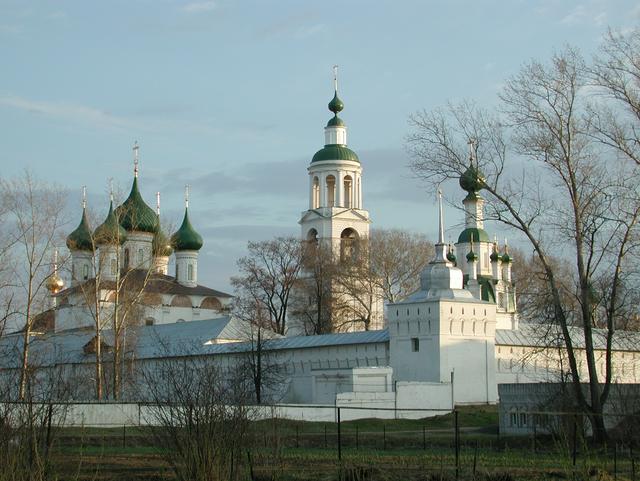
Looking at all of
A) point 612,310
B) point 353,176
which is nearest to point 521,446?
point 612,310

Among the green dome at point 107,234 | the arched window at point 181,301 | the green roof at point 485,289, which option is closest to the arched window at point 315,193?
the arched window at point 181,301

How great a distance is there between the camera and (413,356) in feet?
149

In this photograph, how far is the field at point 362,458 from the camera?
14227 millimetres

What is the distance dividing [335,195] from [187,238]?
11096mm

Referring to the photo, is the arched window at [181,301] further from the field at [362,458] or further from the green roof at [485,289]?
the field at [362,458]

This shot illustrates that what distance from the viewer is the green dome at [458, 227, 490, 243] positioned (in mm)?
63500

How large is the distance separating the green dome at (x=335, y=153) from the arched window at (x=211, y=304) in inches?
486

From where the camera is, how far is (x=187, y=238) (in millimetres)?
72625

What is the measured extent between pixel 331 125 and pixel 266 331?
17.5 m

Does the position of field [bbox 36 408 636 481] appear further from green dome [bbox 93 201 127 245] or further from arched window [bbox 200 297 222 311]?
arched window [bbox 200 297 222 311]

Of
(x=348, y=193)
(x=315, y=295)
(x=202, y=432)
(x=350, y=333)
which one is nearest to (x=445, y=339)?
(x=350, y=333)

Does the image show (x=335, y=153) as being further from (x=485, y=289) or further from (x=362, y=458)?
(x=362, y=458)

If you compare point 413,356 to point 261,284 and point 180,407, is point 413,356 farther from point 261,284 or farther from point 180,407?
point 180,407

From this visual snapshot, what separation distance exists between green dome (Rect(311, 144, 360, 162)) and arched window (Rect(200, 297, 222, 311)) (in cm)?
1234
